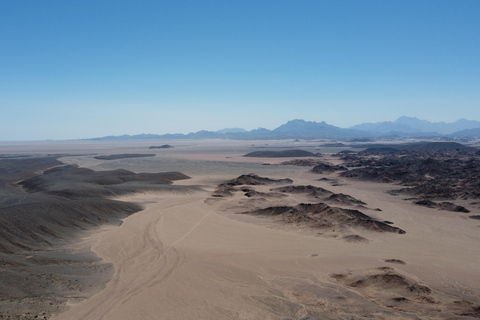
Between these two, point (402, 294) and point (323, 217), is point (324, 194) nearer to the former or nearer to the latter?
point (323, 217)

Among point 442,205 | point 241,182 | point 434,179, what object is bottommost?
point 434,179

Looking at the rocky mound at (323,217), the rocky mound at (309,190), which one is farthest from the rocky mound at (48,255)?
the rocky mound at (309,190)

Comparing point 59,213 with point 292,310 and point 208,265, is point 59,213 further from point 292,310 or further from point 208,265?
point 292,310

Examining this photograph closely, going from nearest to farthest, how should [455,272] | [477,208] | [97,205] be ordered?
[455,272]
[97,205]
[477,208]

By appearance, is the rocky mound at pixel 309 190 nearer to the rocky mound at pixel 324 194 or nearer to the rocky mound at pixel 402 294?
the rocky mound at pixel 324 194

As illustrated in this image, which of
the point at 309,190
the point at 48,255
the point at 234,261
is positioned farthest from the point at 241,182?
the point at 48,255

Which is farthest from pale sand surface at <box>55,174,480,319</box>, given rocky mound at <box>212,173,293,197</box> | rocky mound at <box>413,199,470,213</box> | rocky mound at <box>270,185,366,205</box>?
rocky mound at <box>212,173,293,197</box>

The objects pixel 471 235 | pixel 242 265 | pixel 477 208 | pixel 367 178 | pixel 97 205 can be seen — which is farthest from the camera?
pixel 367 178

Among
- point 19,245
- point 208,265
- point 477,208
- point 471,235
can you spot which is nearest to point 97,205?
point 19,245
